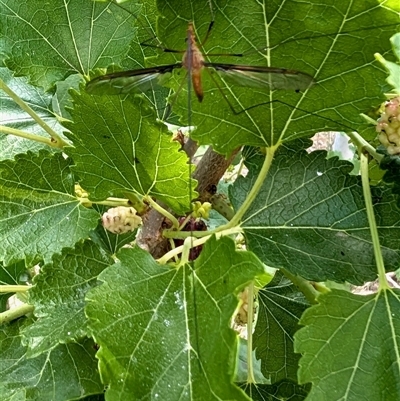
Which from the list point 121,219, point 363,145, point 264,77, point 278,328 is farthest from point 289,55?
point 278,328

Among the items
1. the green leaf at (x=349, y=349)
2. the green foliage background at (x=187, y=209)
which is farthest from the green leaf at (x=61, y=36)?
the green leaf at (x=349, y=349)

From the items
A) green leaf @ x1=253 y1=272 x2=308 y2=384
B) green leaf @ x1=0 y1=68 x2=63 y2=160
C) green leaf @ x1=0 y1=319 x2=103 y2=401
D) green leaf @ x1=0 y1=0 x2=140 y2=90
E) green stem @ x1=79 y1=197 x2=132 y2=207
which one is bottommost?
green leaf @ x1=253 y1=272 x2=308 y2=384

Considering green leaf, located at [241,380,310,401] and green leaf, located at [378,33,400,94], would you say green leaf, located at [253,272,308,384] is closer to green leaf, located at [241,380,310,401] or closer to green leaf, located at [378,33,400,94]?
green leaf, located at [241,380,310,401]

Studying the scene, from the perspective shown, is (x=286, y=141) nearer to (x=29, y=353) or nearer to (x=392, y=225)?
(x=392, y=225)

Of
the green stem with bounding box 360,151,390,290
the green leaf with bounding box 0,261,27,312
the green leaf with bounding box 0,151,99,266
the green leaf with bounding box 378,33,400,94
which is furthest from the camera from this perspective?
the green leaf with bounding box 0,261,27,312

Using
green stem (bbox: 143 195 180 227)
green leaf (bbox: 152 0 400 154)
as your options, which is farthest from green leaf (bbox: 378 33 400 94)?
green stem (bbox: 143 195 180 227)

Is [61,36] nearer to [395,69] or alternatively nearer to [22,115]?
[22,115]
